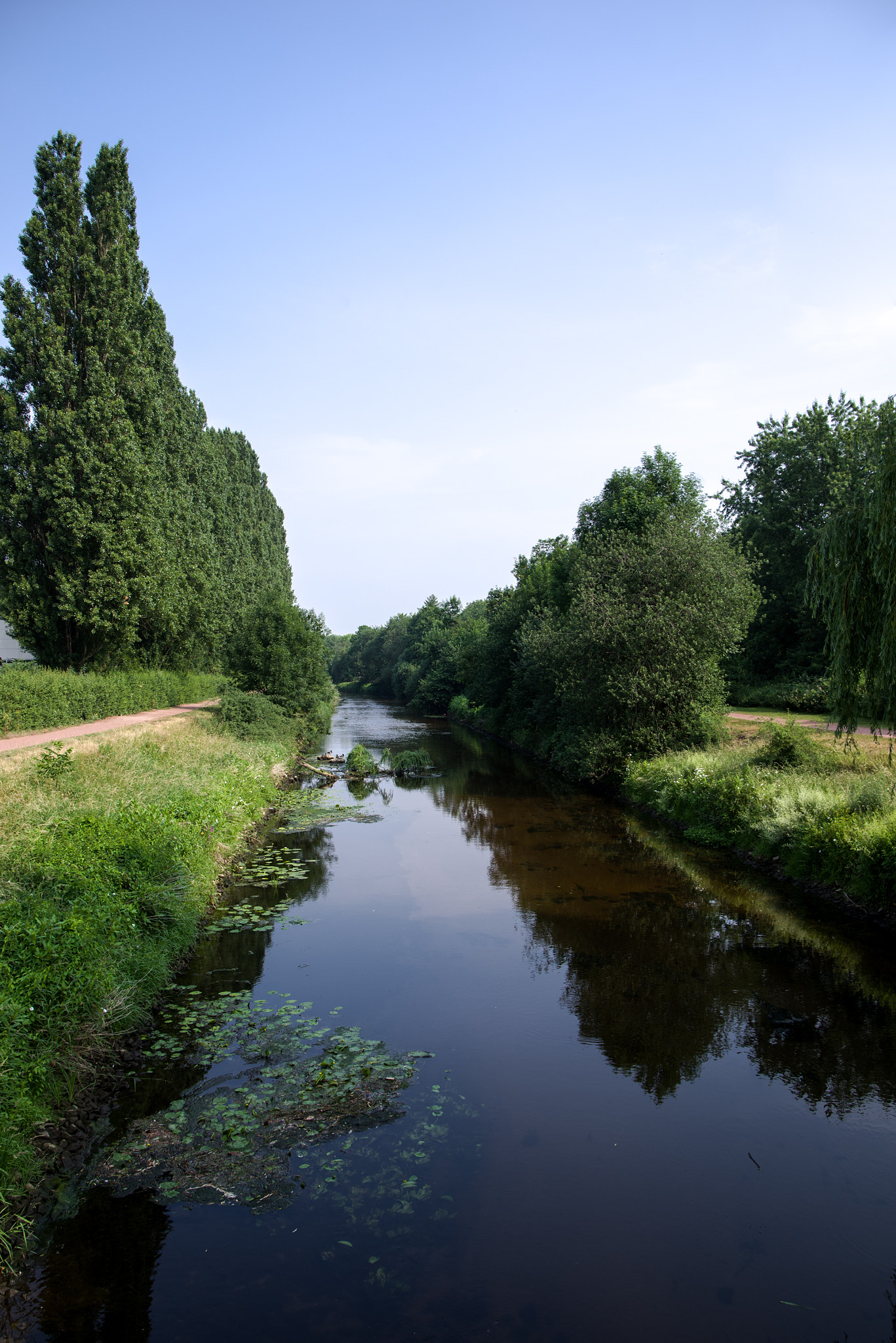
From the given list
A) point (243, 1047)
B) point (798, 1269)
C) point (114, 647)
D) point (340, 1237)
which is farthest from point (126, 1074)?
point (114, 647)

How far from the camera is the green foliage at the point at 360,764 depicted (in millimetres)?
27230

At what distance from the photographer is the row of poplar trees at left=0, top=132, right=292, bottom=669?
23.2 m

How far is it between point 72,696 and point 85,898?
51.8 feet

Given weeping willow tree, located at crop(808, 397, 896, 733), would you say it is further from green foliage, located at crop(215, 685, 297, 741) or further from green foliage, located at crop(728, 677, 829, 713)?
Answer: green foliage, located at crop(215, 685, 297, 741)

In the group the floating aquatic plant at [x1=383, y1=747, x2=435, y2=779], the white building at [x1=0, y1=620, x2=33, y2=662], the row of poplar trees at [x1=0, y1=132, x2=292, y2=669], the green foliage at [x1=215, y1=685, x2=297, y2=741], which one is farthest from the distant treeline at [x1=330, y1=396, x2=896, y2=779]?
the white building at [x1=0, y1=620, x2=33, y2=662]

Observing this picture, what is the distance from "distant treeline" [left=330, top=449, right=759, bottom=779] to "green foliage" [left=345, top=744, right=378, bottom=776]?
6.96m

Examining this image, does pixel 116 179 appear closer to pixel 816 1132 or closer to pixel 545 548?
pixel 545 548

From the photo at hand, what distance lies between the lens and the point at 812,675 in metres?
30.9

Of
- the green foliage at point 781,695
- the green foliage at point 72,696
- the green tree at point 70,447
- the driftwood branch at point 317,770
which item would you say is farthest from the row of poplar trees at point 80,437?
the green foliage at point 781,695

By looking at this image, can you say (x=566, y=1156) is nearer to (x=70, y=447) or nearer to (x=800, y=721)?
(x=800, y=721)

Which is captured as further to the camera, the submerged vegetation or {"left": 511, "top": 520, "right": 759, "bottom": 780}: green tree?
{"left": 511, "top": 520, "right": 759, "bottom": 780}: green tree

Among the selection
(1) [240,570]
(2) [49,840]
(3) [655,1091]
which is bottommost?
(3) [655,1091]

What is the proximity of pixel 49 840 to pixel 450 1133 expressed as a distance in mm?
5756

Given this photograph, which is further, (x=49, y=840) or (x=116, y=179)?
(x=116, y=179)
